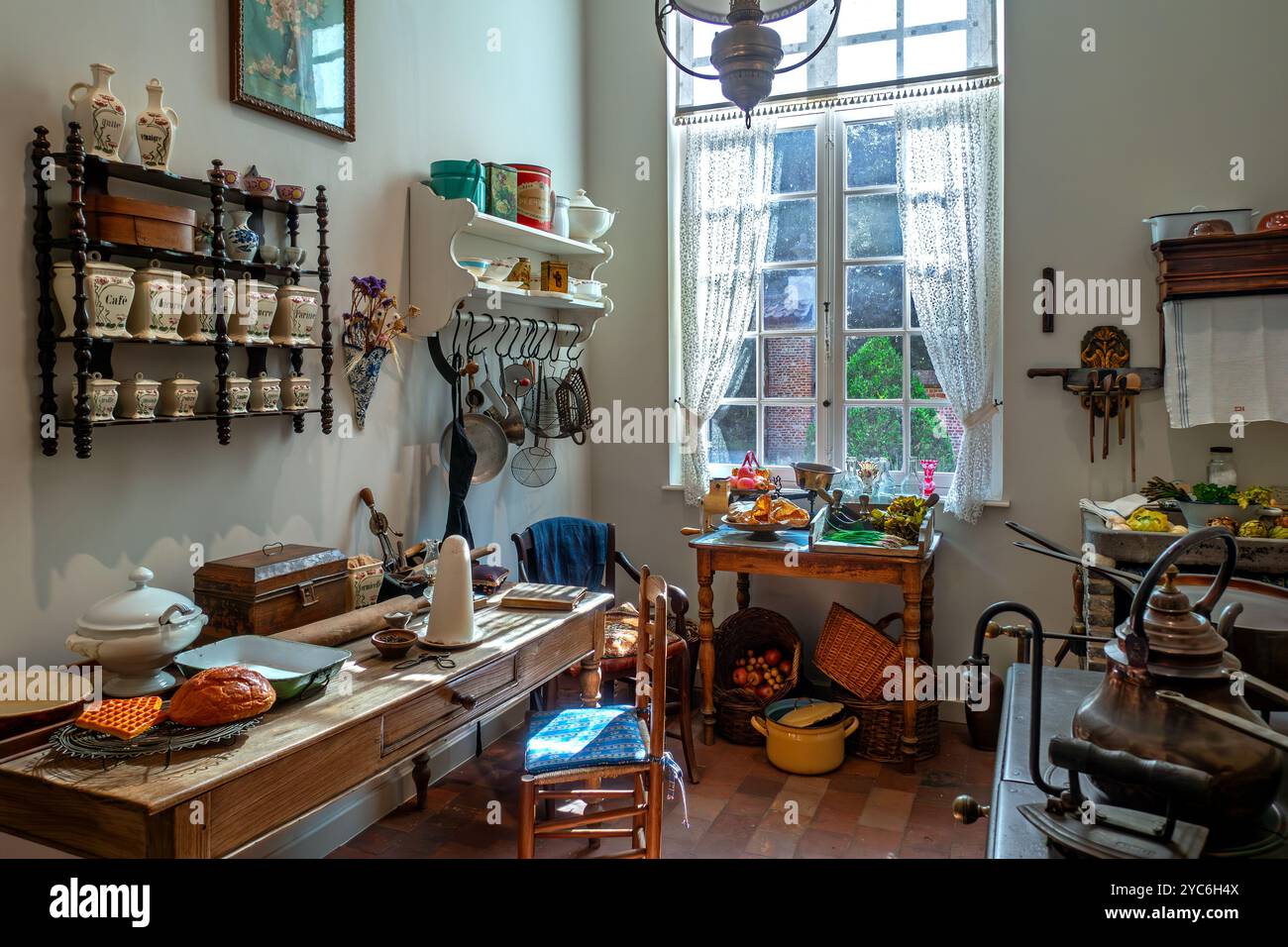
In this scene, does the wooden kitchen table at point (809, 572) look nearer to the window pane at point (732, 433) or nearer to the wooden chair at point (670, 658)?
the wooden chair at point (670, 658)

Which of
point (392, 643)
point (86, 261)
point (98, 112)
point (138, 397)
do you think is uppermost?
point (98, 112)

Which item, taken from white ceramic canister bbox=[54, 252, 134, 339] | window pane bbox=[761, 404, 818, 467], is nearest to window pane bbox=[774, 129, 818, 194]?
window pane bbox=[761, 404, 818, 467]

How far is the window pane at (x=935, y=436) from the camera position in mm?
3930

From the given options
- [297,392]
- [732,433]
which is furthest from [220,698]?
[732,433]

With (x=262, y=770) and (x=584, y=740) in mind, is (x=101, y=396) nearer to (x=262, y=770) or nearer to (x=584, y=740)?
(x=262, y=770)

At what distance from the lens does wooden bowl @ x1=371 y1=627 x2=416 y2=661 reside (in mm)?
2184

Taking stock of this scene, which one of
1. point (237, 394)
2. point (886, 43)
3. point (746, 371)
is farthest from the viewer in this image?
point (746, 371)

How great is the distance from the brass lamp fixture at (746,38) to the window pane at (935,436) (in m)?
2.18

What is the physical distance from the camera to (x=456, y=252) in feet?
10.5

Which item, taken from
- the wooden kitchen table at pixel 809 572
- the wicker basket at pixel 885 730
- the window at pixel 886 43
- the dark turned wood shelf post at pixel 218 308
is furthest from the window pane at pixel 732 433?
the dark turned wood shelf post at pixel 218 308

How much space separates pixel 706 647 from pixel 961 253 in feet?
6.38

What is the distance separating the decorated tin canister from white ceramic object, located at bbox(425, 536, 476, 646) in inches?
61.6
